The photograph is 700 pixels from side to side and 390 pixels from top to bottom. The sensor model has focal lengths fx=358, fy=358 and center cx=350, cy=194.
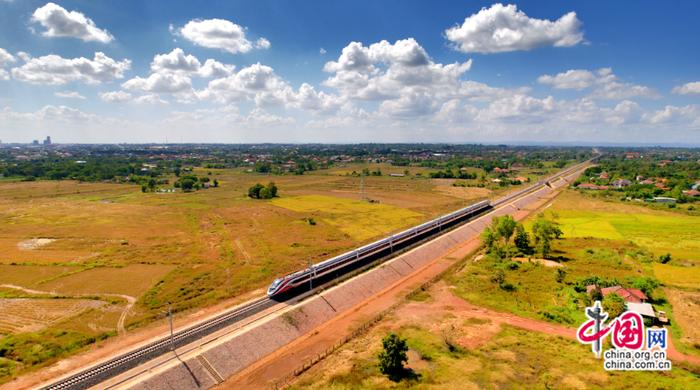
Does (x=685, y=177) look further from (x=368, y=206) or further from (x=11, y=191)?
(x=11, y=191)

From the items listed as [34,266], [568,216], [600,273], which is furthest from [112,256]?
[568,216]

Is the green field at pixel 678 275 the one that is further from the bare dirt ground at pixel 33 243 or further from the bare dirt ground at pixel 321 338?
the bare dirt ground at pixel 33 243

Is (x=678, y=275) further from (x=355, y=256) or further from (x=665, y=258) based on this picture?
(x=355, y=256)

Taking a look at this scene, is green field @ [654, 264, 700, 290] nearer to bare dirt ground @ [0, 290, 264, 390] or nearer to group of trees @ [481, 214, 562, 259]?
group of trees @ [481, 214, 562, 259]

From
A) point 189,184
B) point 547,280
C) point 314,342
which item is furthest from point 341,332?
point 189,184

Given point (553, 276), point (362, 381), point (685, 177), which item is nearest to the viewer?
point (362, 381)
